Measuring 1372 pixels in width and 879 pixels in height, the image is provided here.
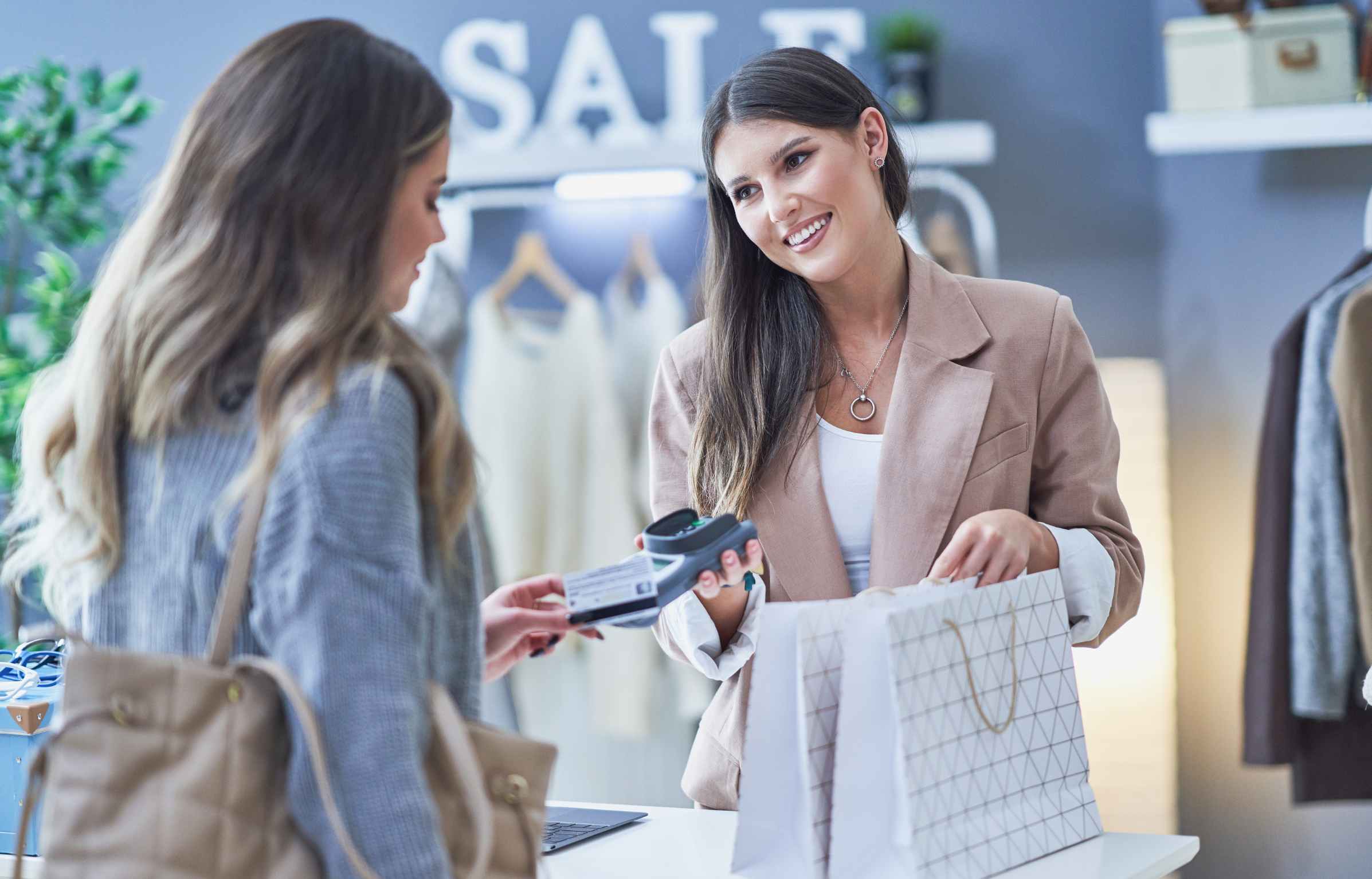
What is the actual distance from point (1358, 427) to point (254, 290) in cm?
213

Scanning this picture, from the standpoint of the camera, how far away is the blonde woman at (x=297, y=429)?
806 mm

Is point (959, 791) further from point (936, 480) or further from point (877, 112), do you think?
point (877, 112)

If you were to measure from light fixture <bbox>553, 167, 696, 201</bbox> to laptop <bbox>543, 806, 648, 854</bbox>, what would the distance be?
1.81 m

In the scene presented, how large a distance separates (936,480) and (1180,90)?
5.23 feet

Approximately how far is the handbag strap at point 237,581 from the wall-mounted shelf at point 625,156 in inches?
85.2

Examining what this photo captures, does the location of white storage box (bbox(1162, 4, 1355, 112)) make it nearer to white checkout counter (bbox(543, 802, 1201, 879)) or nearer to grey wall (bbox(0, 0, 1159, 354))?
grey wall (bbox(0, 0, 1159, 354))

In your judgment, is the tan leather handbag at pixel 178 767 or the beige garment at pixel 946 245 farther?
the beige garment at pixel 946 245

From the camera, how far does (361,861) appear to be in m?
0.79

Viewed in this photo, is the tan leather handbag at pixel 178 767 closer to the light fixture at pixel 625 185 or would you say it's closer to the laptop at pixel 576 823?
the laptop at pixel 576 823

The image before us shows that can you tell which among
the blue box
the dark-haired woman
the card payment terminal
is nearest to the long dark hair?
the dark-haired woman

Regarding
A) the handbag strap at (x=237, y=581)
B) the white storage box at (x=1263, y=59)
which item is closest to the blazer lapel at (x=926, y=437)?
the handbag strap at (x=237, y=581)

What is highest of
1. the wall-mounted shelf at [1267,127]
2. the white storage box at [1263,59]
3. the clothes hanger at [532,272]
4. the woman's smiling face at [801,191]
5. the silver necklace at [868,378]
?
the white storage box at [1263,59]

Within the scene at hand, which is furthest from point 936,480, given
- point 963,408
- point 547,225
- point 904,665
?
point 547,225

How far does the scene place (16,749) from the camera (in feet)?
4.45
